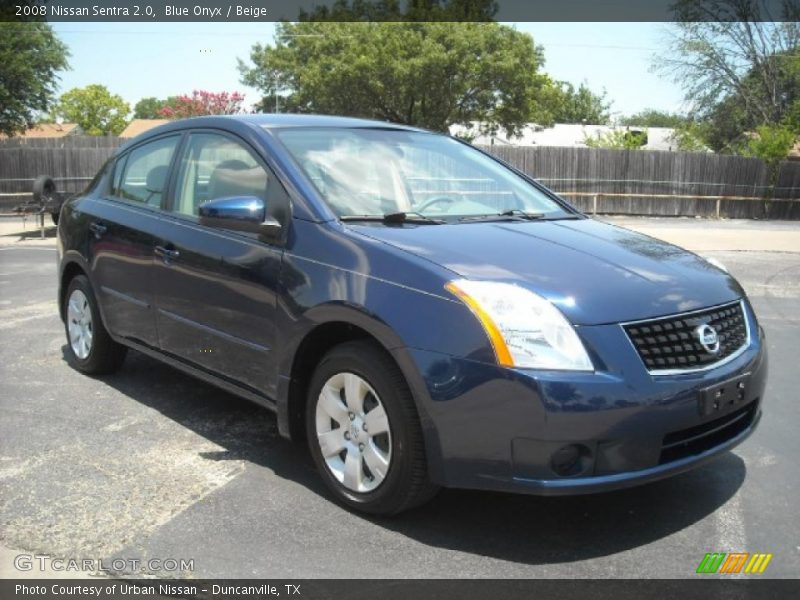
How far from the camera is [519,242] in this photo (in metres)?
3.63

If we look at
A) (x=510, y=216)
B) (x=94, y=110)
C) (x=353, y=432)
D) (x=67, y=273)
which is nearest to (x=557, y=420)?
(x=353, y=432)

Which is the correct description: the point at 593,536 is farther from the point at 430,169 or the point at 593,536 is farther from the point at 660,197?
the point at 660,197

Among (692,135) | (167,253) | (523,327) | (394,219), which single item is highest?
(692,135)

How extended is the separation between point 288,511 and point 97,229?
8.88ft

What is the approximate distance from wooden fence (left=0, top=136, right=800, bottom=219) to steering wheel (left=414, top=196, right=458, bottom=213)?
24.1 metres

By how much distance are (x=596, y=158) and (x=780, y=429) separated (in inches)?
963

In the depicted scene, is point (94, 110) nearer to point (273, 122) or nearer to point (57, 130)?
point (57, 130)

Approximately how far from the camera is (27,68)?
27.2 metres

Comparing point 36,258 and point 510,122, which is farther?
point 510,122

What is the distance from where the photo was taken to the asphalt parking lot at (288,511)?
3.10 metres

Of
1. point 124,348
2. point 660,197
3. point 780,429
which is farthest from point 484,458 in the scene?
point 660,197

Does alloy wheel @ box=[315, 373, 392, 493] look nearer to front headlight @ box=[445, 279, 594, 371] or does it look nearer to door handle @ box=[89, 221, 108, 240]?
front headlight @ box=[445, 279, 594, 371]

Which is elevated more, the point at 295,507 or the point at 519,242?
the point at 519,242

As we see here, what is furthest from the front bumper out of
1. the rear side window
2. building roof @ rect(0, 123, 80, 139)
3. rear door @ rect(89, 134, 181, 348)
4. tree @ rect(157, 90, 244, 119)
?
building roof @ rect(0, 123, 80, 139)
